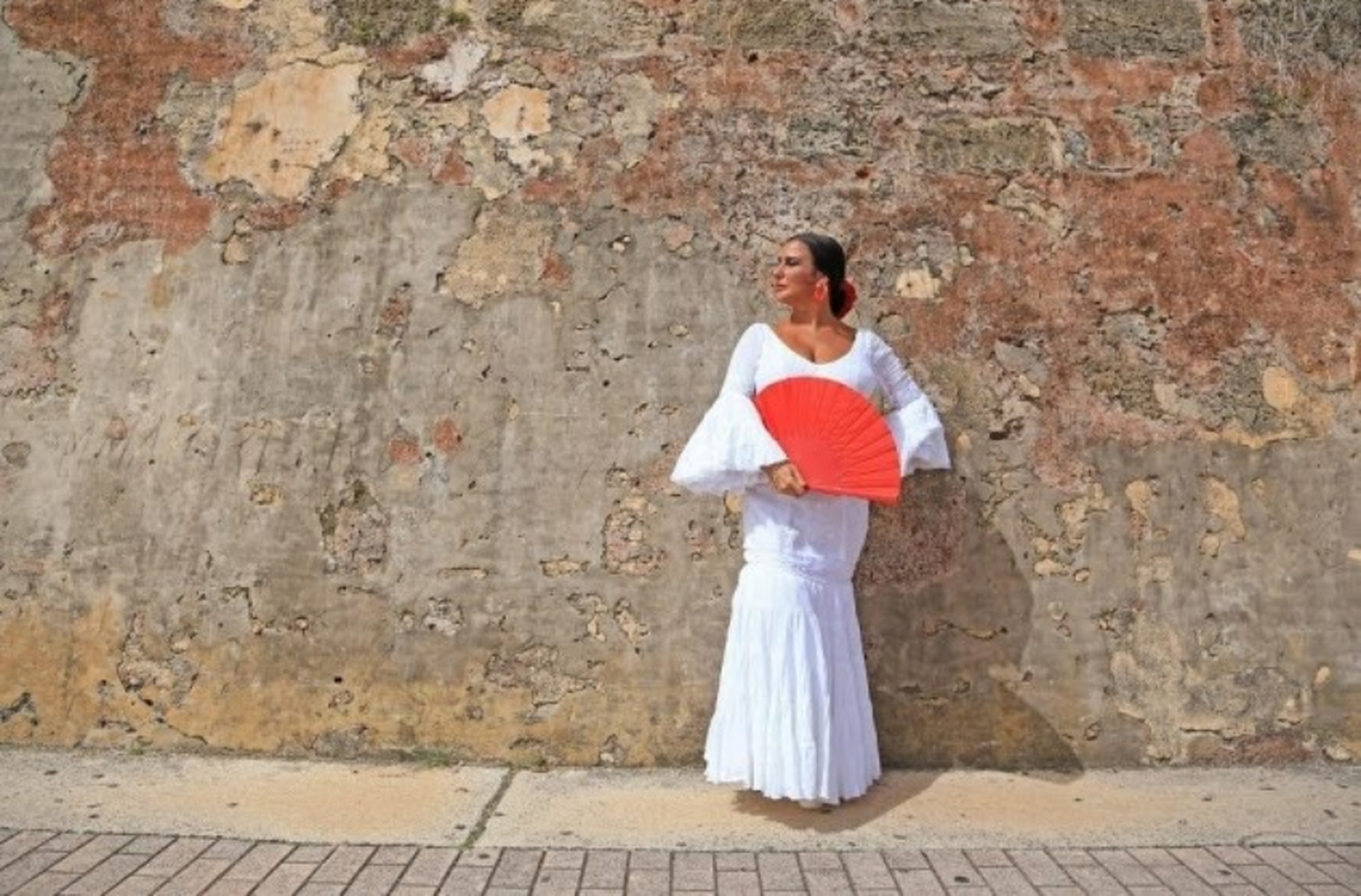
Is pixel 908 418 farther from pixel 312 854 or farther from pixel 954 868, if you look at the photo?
pixel 312 854

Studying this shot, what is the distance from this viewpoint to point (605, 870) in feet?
9.46

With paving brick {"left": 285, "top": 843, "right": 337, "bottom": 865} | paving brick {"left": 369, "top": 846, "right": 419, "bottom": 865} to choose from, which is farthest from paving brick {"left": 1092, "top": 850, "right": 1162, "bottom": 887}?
paving brick {"left": 285, "top": 843, "right": 337, "bottom": 865}

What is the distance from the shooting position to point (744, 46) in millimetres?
4133

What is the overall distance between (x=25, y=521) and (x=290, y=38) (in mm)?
2048

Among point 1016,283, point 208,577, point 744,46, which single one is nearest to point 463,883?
point 208,577

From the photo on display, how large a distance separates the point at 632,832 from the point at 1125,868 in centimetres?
136

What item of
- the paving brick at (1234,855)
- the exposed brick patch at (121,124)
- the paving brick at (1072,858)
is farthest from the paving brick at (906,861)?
the exposed brick patch at (121,124)

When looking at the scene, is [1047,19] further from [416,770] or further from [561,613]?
[416,770]

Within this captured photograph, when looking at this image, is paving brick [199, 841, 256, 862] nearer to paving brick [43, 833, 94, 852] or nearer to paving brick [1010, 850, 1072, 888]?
paving brick [43, 833, 94, 852]

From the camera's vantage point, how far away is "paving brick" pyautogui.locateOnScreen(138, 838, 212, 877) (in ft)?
9.26

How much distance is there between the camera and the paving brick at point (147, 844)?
296 cm

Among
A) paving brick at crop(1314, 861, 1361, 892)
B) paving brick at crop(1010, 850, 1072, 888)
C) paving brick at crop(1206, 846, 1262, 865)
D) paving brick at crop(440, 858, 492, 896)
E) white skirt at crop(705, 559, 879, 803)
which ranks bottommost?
paving brick at crop(440, 858, 492, 896)

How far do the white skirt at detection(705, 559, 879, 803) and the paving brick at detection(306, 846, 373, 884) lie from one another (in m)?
1.04

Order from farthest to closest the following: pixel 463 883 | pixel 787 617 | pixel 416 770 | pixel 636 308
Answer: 1. pixel 636 308
2. pixel 416 770
3. pixel 787 617
4. pixel 463 883
